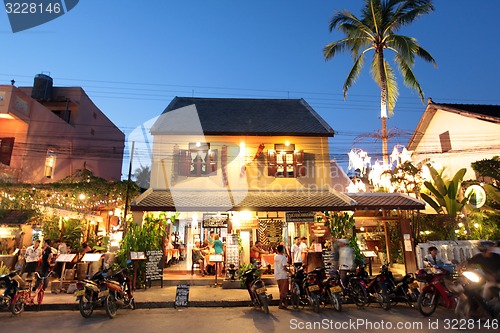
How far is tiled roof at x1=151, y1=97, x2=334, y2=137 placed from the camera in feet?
50.3

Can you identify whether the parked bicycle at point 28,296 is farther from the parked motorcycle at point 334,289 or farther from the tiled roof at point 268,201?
the parked motorcycle at point 334,289

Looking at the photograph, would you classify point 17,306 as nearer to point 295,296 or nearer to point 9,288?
point 9,288

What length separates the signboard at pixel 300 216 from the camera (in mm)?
12438

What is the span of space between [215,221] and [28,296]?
6.83m

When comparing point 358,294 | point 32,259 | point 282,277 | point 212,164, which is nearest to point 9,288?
point 32,259

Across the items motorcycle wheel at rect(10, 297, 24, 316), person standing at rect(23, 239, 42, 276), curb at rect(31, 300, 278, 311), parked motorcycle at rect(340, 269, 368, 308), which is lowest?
curb at rect(31, 300, 278, 311)

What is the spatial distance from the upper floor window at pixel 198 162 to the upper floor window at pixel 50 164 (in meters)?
10.6

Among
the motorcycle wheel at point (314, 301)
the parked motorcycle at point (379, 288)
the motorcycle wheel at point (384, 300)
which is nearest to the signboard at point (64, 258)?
the motorcycle wheel at point (314, 301)

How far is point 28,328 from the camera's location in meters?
6.96

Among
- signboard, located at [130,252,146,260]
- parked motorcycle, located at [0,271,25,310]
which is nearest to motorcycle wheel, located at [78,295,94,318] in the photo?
parked motorcycle, located at [0,271,25,310]

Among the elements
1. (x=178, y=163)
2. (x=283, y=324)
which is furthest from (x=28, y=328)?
(x=178, y=163)

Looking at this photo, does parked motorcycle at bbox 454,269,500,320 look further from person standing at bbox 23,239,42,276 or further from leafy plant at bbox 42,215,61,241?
leafy plant at bbox 42,215,61,241

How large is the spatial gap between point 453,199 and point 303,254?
7.03 meters

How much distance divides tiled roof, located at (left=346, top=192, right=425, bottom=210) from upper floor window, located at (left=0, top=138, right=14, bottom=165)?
62.2ft
